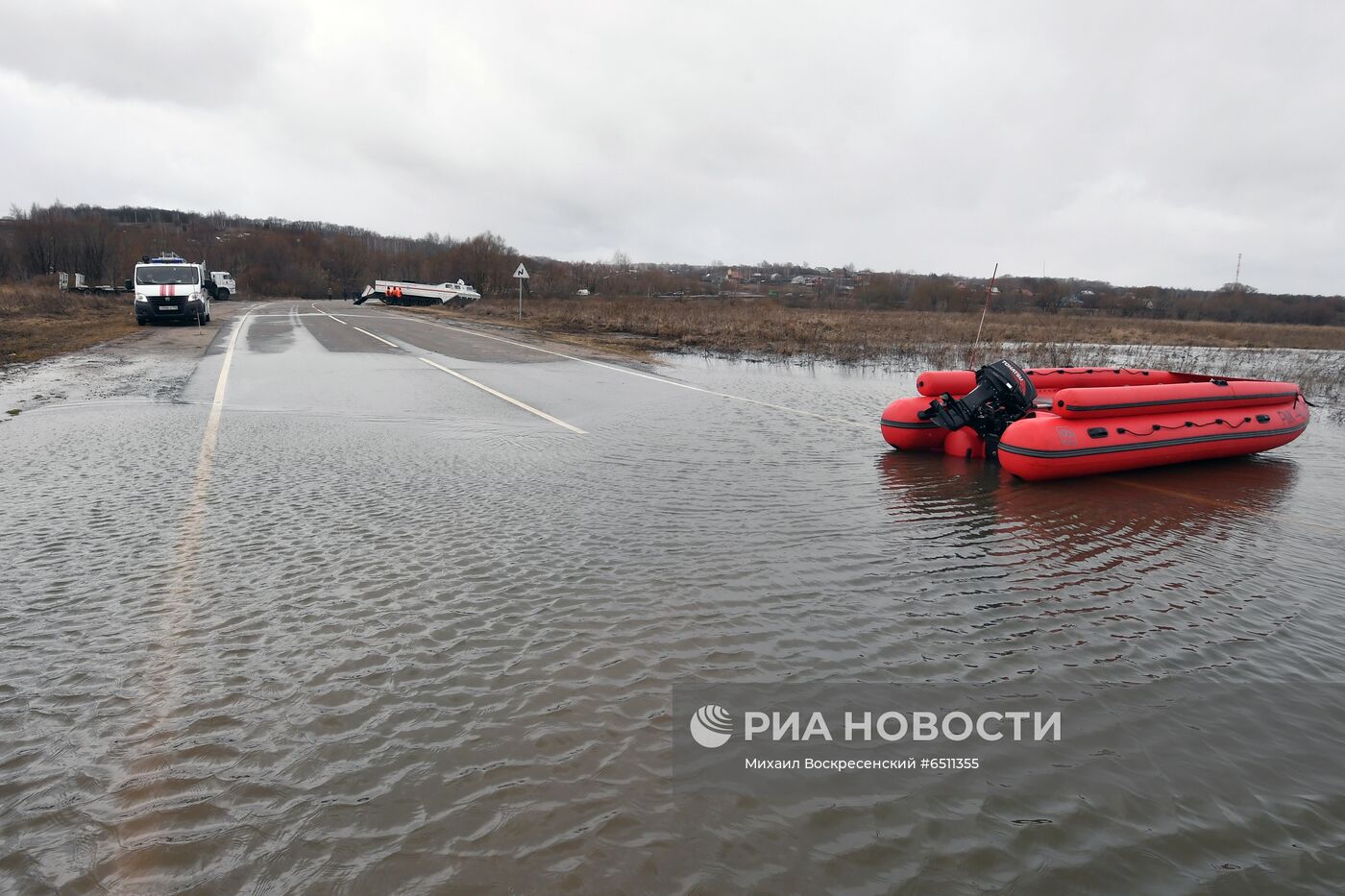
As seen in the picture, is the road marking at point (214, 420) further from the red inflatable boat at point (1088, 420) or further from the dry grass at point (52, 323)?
the red inflatable boat at point (1088, 420)

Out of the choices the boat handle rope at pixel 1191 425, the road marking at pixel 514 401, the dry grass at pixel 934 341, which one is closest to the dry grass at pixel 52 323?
the road marking at pixel 514 401

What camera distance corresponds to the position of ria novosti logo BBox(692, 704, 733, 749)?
349 centimetres

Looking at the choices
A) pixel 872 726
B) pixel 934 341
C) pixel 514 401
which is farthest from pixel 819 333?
pixel 872 726

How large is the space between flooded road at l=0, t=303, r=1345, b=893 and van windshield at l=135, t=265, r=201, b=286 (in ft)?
66.8

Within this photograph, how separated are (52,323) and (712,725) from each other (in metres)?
31.1

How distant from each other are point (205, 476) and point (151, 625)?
353 cm

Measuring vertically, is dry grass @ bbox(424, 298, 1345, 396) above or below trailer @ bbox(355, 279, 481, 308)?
below

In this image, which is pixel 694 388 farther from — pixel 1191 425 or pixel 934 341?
pixel 934 341

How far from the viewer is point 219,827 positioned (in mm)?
2760

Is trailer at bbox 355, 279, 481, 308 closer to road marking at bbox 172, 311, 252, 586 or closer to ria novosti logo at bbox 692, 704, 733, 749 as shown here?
road marking at bbox 172, 311, 252, 586

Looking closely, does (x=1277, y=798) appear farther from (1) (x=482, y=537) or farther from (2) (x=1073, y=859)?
(1) (x=482, y=537)

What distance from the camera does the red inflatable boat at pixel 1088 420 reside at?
8.77 m

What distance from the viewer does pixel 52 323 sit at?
25859 mm

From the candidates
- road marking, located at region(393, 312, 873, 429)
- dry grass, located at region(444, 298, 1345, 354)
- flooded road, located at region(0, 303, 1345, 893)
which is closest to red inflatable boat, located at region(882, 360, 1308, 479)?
flooded road, located at region(0, 303, 1345, 893)
